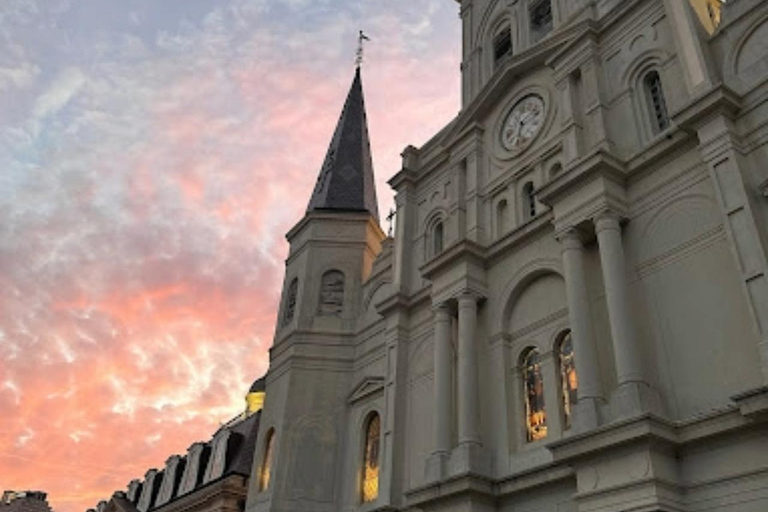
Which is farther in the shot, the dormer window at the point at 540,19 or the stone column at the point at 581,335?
the dormer window at the point at 540,19

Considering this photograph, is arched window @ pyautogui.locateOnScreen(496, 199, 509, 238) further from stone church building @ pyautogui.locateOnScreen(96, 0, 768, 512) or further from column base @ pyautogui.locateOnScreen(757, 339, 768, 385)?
column base @ pyautogui.locateOnScreen(757, 339, 768, 385)

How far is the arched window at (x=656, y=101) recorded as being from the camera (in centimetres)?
1596

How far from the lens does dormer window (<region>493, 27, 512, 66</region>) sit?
23.7 metres

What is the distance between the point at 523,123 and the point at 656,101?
422cm

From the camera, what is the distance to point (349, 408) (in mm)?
21828

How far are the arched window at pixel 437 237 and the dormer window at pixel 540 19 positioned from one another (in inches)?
250

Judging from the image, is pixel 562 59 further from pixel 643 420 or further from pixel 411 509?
pixel 411 509

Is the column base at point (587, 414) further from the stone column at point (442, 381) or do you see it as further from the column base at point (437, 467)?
the stone column at point (442, 381)

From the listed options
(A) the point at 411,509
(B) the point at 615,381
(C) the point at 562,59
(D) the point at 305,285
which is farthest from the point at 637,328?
(D) the point at 305,285

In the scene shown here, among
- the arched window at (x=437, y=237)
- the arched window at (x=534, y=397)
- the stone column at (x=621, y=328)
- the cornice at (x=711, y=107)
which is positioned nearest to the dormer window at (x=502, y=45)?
the arched window at (x=437, y=237)

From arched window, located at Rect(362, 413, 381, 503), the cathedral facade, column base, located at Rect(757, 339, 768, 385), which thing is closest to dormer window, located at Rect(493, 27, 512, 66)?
the cathedral facade

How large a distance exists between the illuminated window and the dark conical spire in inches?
202

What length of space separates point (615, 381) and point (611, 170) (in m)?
4.44

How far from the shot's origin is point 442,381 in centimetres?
1744
